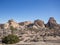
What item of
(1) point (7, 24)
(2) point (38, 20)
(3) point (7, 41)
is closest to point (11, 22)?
(1) point (7, 24)

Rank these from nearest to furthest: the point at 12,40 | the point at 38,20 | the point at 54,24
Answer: the point at 12,40 < the point at 54,24 < the point at 38,20

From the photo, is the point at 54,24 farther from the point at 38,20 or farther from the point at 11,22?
the point at 11,22

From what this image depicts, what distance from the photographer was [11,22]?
109m

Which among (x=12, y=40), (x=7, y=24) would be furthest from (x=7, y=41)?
(x=7, y=24)

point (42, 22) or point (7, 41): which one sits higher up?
point (42, 22)

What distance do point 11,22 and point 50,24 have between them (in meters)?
29.7

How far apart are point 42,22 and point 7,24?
2511 cm

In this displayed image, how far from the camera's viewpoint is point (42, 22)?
345 ft

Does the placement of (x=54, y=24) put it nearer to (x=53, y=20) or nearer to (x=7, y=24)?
(x=53, y=20)

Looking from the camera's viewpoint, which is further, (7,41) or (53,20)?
(53,20)

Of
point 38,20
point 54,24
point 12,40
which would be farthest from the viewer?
point 38,20

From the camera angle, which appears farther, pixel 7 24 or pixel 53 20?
pixel 7 24

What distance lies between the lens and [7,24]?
105 m

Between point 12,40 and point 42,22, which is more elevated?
point 42,22
